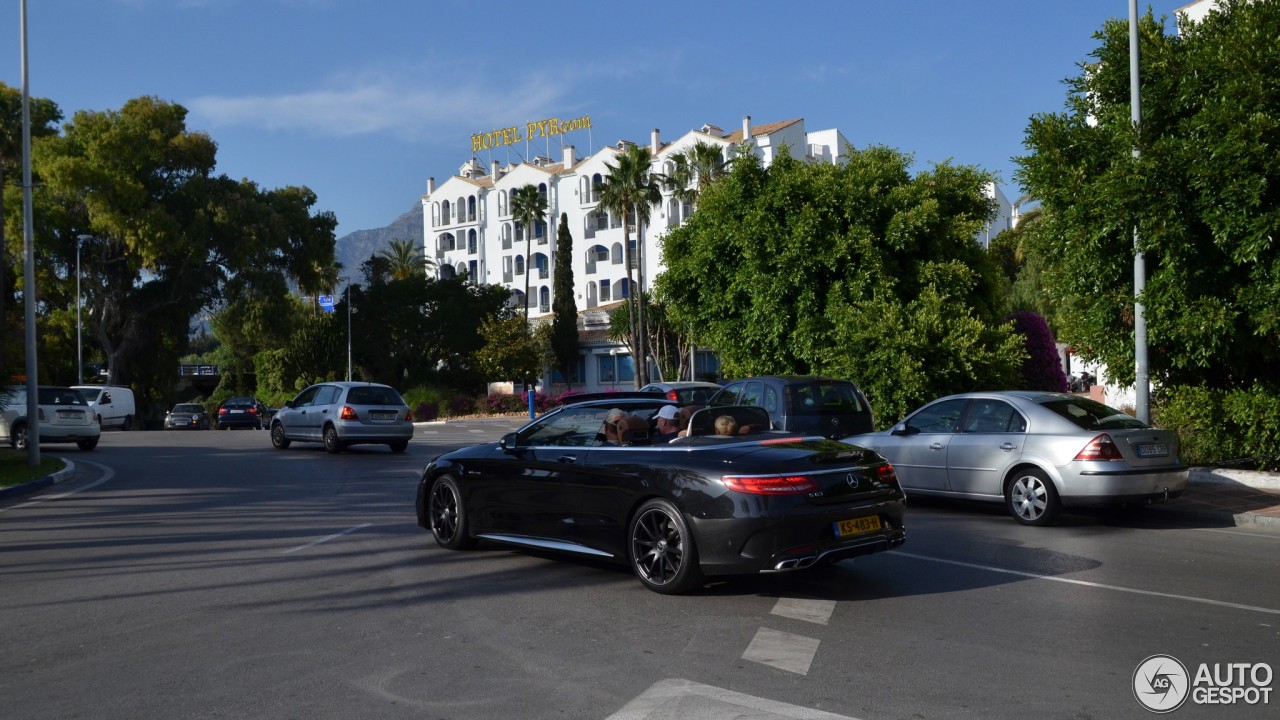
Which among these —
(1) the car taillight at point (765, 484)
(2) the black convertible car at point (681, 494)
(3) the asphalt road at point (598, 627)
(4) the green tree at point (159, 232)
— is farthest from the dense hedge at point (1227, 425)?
(4) the green tree at point (159, 232)

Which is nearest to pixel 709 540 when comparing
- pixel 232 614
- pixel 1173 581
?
pixel 232 614

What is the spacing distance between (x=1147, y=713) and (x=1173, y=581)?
3606mm

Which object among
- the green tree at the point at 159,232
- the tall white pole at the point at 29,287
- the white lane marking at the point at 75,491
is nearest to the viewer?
the white lane marking at the point at 75,491

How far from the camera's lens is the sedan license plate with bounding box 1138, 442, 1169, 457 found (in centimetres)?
1081

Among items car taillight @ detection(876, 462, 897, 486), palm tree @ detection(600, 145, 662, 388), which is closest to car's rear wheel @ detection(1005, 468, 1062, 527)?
car taillight @ detection(876, 462, 897, 486)

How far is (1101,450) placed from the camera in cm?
1063

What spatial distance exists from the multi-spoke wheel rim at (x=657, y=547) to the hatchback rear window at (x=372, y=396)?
1661cm

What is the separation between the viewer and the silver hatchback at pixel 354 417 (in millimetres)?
22844

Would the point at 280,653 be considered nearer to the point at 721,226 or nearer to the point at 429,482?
the point at 429,482

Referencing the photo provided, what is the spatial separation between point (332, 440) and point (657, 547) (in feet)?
56.3

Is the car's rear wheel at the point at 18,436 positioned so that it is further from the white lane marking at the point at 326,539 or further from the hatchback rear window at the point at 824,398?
the hatchback rear window at the point at 824,398

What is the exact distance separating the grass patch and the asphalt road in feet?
23.1

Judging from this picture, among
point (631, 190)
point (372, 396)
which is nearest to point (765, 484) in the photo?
point (372, 396)

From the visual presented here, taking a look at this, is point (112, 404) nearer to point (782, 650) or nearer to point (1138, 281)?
point (1138, 281)
